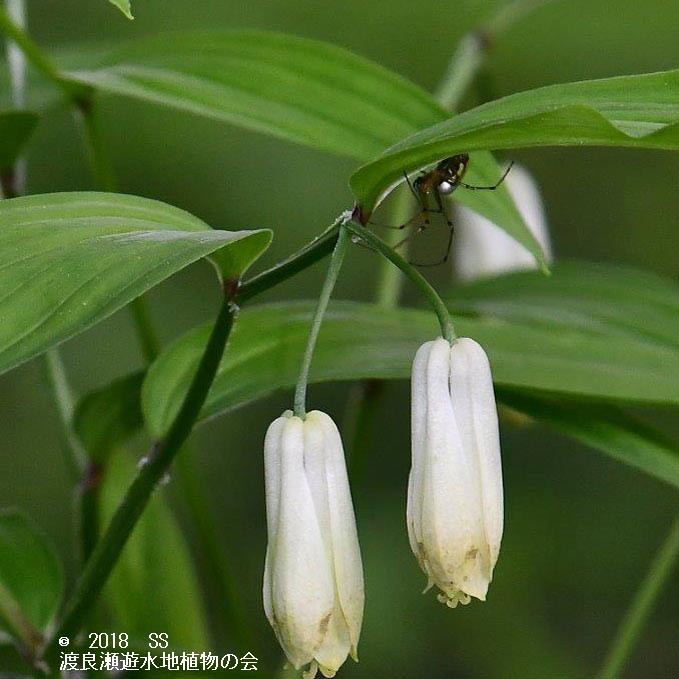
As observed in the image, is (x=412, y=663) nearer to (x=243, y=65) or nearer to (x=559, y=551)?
(x=559, y=551)

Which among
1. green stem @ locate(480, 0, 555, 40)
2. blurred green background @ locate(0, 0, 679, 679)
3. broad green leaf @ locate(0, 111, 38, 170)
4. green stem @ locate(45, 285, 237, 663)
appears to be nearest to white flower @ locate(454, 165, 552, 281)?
green stem @ locate(480, 0, 555, 40)

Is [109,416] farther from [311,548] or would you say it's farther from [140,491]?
[311,548]

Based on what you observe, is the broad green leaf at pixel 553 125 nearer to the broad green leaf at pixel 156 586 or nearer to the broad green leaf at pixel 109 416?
the broad green leaf at pixel 109 416

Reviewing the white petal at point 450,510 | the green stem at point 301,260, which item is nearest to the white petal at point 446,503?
the white petal at point 450,510

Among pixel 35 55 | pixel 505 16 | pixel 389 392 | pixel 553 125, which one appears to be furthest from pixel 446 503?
pixel 389 392

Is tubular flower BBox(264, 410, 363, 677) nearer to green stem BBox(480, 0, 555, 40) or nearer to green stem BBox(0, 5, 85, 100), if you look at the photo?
green stem BBox(0, 5, 85, 100)

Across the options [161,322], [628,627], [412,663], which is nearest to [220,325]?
[628,627]
